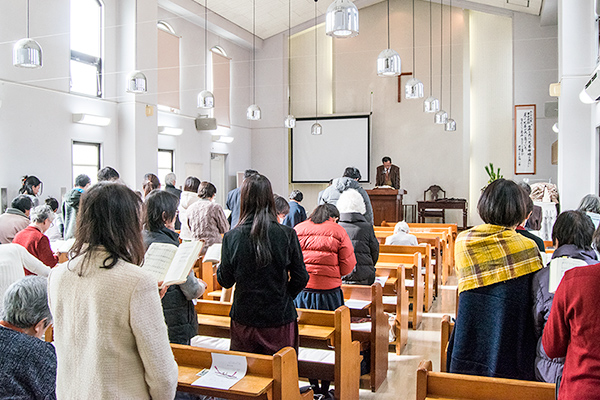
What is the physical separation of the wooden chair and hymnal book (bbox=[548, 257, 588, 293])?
10621mm

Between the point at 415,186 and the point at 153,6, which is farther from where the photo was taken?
the point at 415,186

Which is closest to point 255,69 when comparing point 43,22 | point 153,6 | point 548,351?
point 153,6

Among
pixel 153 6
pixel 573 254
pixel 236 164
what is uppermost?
pixel 153 6

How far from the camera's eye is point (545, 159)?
40.5 ft

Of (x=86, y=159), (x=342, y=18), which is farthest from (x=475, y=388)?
(x=86, y=159)

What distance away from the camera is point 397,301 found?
4516mm

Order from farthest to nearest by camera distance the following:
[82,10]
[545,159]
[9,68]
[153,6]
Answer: [545,159] < [153,6] < [82,10] < [9,68]

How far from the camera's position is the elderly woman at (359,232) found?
420 centimetres

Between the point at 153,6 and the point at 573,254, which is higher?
the point at 153,6

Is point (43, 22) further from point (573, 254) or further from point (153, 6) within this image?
point (573, 254)

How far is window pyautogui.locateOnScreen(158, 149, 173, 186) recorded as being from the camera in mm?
10859

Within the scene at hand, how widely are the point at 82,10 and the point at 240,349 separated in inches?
320

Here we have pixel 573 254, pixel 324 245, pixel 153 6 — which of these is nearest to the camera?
pixel 573 254

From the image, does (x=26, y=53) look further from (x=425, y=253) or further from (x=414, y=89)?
→ (x=414, y=89)
